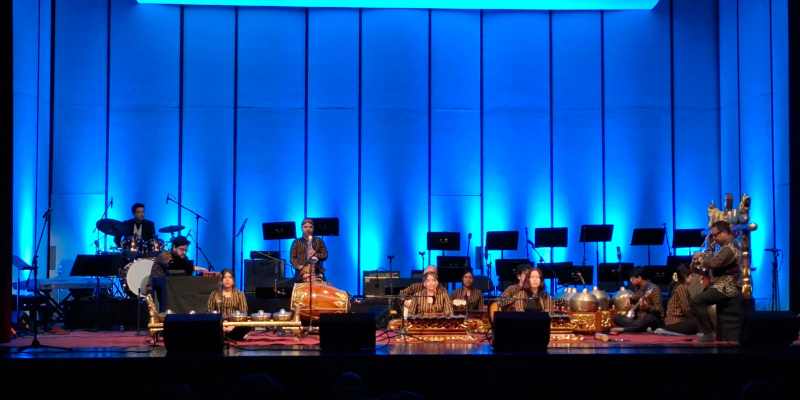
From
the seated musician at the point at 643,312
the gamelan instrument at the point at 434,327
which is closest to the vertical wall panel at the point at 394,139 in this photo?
the seated musician at the point at 643,312

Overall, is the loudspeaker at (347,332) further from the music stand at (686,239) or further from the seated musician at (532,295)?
the music stand at (686,239)

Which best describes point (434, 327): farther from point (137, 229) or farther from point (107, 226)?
point (107, 226)

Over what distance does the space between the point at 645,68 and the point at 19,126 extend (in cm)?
1058

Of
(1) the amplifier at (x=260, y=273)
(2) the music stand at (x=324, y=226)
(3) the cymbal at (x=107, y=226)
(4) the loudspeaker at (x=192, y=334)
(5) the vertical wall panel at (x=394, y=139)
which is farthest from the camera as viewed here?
(5) the vertical wall panel at (x=394, y=139)

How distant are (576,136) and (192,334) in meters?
10.6

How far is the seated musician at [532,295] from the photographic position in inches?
409

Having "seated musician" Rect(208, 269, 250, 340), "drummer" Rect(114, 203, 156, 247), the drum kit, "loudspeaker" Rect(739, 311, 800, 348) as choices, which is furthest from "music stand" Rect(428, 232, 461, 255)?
"loudspeaker" Rect(739, 311, 800, 348)

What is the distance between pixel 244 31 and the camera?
16.0 metres

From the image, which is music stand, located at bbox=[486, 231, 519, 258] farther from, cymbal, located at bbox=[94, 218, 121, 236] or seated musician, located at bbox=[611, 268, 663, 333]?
cymbal, located at bbox=[94, 218, 121, 236]

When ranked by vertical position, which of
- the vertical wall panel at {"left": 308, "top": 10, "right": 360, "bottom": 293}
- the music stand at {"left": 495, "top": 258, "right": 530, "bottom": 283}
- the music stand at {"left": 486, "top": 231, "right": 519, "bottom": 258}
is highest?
the vertical wall panel at {"left": 308, "top": 10, "right": 360, "bottom": 293}

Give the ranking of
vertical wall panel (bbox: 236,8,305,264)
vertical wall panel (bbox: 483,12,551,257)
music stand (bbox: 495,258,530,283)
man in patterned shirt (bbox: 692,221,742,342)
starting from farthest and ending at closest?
vertical wall panel (bbox: 483,12,551,257), vertical wall panel (bbox: 236,8,305,264), music stand (bbox: 495,258,530,283), man in patterned shirt (bbox: 692,221,742,342)

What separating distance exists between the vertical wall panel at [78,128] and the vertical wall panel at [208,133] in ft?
A: 4.77

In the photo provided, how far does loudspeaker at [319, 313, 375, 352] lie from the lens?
23.8ft

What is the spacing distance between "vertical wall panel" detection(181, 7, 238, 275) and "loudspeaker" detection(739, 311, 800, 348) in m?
10.2
